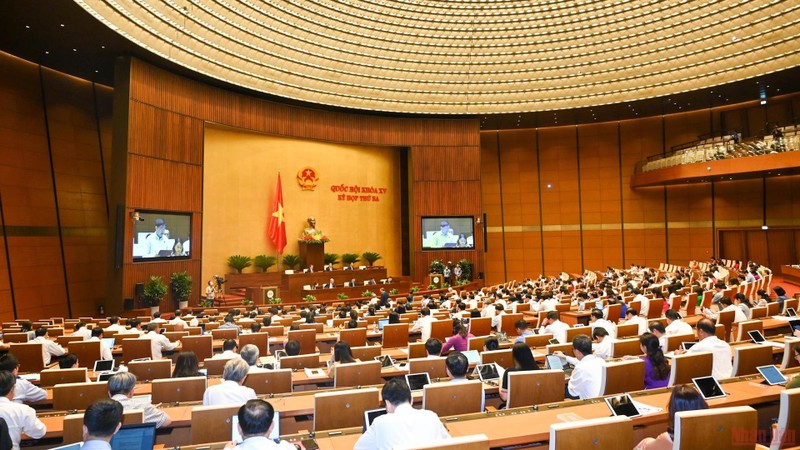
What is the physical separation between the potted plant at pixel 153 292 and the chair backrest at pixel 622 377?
42.4ft

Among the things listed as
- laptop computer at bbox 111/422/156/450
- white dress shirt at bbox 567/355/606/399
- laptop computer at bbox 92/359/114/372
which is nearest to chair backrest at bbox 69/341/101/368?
laptop computer at bbox 92/359/114/372

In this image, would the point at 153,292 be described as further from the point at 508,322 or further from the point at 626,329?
the point at 626,329

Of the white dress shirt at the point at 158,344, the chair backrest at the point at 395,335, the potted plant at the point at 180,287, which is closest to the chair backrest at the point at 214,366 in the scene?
the white dress shirt at the point at 158,344

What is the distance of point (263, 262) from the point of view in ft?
62.9

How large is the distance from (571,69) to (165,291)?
645 inches

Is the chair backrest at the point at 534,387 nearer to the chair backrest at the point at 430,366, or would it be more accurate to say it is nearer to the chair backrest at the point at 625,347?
the chair backrest at the point at 430,366

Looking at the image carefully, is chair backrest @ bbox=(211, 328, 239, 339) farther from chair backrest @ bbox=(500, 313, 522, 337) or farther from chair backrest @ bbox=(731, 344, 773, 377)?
chair backrest @ bbox=(731, 344, 773, 377)

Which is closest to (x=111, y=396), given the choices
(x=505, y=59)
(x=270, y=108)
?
(x=270, y=108)

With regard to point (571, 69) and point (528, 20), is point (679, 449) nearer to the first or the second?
point (528, 20)

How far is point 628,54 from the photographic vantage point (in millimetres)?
18422

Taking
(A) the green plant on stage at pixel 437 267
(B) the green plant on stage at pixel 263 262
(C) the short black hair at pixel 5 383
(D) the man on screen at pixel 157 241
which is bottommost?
(C) the short black hair at pixel 5 383

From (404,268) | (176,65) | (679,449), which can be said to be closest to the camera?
(679,449)

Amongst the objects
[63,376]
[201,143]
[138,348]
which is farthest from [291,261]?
[63,376]

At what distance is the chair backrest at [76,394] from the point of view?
4172 mm
